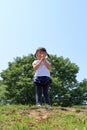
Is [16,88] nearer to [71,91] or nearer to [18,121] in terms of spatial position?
[71,91]

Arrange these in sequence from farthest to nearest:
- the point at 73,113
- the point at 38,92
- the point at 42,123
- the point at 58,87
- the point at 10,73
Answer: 1. the point at 10,73
2. the point at 58,87
3. the point at 38,92
4. the point at 73,113
5. the point at 42,123

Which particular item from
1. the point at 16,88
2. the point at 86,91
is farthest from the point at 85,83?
the point at 16,88

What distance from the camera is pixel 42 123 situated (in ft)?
30.6

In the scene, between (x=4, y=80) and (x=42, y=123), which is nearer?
(x=42, y=123)

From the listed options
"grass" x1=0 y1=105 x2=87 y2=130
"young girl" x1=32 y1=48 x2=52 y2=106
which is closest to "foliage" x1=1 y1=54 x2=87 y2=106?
"young girl" x1=32 y1=48 x2=52 y2=106

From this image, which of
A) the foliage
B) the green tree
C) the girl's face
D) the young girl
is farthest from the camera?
the foliage

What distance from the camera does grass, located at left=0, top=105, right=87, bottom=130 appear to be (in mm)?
8938

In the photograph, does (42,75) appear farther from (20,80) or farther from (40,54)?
(20,80)

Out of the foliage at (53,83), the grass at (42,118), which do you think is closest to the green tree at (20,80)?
the foliage at (53,83)

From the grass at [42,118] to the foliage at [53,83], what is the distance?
3219 cm

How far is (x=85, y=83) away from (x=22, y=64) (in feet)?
28.6

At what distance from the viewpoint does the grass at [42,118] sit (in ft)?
29.3

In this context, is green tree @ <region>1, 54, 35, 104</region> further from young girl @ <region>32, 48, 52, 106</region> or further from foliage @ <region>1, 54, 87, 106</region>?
young girl @ <region>32, 48, 52, 106</region>

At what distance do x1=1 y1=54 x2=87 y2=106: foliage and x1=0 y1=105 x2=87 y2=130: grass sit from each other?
3219cm
